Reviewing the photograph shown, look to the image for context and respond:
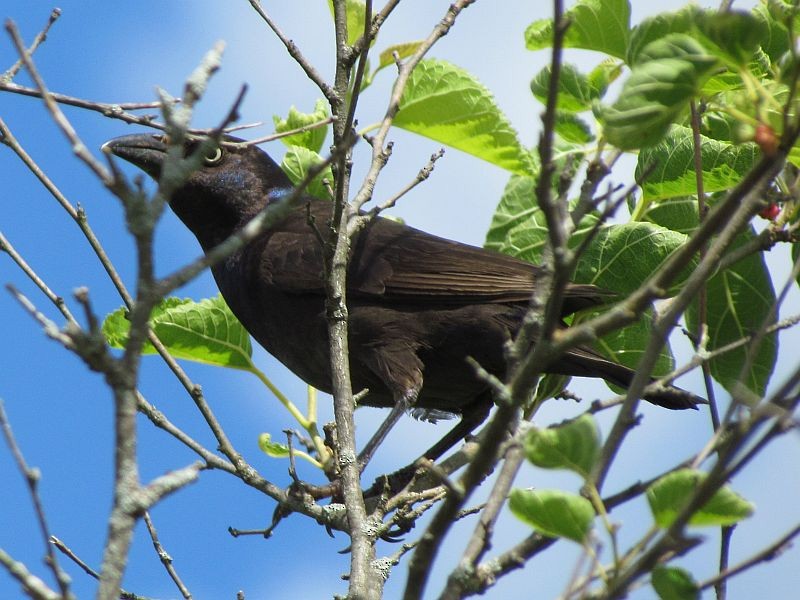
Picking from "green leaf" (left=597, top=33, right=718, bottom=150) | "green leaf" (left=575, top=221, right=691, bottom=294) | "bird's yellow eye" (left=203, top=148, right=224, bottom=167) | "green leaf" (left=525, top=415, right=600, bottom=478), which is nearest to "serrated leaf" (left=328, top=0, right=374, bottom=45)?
"green leaf" (left=575, top=221, right=691, bottom=294)

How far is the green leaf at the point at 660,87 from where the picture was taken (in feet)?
6.19

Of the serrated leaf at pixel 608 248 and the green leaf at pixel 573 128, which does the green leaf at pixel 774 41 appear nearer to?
the green leaf at pixel 573 128

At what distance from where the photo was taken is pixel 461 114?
13.0ft

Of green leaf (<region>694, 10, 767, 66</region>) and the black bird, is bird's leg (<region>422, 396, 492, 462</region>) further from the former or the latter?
green leaf (<region>694, 10, 767, 66</region>)

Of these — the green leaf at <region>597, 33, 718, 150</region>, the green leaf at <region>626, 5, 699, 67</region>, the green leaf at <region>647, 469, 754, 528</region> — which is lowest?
the green leaf at <region>647, 469, 754, 528</region>

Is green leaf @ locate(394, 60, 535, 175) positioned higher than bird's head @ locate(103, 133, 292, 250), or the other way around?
bird's head @ locate(103, 133, 292, 250)

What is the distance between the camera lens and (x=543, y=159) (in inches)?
70.0

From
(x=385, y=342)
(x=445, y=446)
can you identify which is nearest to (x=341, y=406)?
(x=385, y=342)

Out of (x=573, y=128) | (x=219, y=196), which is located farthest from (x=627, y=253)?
(x=219, y=196)

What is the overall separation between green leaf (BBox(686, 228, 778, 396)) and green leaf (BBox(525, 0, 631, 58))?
840 millimetres

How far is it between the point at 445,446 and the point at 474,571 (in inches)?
120

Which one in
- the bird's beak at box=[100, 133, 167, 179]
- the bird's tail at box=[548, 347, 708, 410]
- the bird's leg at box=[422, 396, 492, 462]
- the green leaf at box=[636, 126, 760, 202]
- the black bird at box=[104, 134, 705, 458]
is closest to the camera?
the green leaf at box=[636, 126, 760, 202]

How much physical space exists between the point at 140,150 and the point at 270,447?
2047 millimetres

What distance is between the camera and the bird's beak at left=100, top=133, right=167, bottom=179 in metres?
5.36
